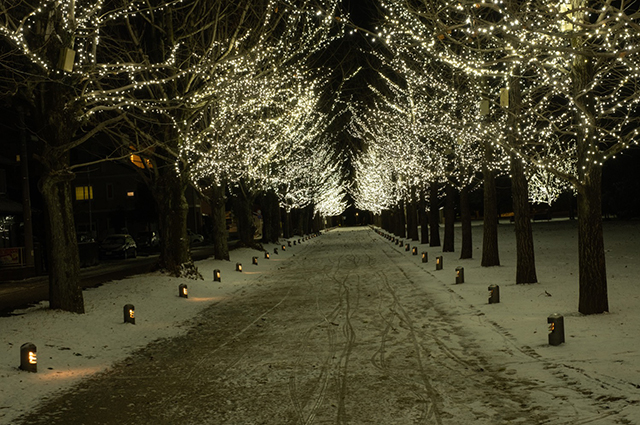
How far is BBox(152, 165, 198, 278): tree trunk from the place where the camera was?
844 inches

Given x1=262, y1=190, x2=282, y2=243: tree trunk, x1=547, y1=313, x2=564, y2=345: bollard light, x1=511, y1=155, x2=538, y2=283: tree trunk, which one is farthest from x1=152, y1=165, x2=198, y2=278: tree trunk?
x1=262, y1=190, x2=282, y2=243: tree trunk

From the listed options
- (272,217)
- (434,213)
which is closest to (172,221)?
(434,213)

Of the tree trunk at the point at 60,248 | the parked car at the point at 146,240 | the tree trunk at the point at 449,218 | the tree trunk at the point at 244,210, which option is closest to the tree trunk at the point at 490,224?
the tree trunk at the point at 449,218

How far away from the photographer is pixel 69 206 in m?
13.8

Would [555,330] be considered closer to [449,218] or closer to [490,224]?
[490,224]

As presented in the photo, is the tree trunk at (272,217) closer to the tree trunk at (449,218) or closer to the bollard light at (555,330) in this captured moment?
the tree trunk at (449,218)

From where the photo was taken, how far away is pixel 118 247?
139 ft

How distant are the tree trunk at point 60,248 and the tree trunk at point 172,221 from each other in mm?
7773

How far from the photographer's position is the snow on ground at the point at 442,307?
28.1ft

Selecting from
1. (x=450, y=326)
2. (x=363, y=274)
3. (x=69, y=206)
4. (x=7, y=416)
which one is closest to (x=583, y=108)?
(x=450, y=326)

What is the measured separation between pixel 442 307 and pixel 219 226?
1742cm

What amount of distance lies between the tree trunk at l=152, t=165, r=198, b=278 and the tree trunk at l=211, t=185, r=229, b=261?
755 cm

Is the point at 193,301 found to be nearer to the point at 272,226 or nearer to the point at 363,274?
the point at 363,274

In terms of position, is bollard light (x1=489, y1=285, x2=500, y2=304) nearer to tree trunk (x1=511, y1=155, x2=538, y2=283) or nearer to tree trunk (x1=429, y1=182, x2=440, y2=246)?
tree trunk (x1=511, y1=155, x2=538, y2=283)
